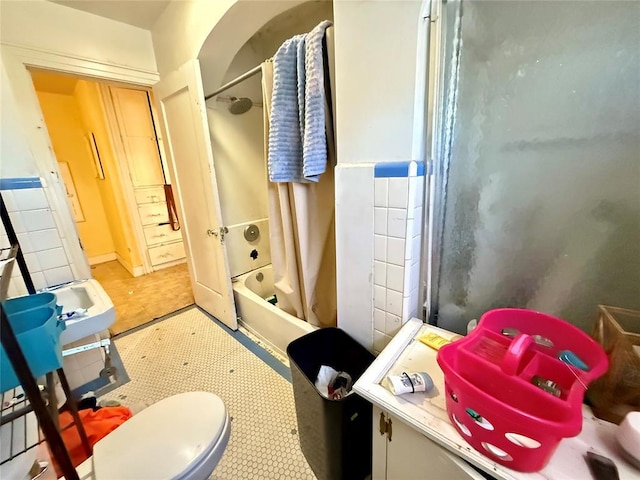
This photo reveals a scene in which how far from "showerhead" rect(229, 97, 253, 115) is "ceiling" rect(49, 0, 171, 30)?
64 cm

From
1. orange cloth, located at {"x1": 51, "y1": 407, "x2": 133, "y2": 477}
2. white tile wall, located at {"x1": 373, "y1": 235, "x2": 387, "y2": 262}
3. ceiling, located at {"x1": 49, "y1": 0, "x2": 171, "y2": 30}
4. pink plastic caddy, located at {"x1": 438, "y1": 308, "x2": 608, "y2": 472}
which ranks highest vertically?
ceiling, located at {"x1": 49, "y1": 0, "x2": 171, "y2": 30}

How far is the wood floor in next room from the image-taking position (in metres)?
2.29

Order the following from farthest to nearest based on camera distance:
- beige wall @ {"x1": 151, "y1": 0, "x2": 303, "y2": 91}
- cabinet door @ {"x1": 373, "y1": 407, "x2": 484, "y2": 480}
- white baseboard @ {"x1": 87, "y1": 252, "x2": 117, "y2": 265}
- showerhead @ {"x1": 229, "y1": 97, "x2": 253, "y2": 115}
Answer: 1. white baseboard @ {"x1": 87, "y1": 252, "x2": 117, "y2": 265}
2. showerhead @ {"x1": 229, "y1": 97, "x2": 253, "y2": 115}
3. beige wall @ {"x1": 151, "y1": 0, "x2": 303, "y2": 91}
4. cabinet door @ {"x1": 373, "y1": 407, "x2": 484, "y2": 480}

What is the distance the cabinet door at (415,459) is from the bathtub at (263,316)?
732mm

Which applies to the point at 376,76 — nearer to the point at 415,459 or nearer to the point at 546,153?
the point at 546,153

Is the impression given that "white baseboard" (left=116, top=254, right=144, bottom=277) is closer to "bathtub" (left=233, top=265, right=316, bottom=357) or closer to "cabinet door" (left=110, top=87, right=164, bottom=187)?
"cabinet door" (left=110, top=87, right=164, bottom=187)

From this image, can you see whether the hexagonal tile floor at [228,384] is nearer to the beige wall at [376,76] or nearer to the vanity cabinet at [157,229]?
the beige wall at [376,76]

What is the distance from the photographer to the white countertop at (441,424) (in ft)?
1.73

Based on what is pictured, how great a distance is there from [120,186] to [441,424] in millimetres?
3615

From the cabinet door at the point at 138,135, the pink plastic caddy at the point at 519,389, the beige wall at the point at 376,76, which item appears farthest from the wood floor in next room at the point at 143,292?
the pink plastic caddy at the point at 519,389

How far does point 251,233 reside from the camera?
7.39 feet

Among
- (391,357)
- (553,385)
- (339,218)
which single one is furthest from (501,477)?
(339,218)

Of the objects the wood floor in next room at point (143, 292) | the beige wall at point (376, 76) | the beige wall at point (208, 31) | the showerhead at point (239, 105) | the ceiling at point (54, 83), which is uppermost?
the ceiling at point (54, 83)

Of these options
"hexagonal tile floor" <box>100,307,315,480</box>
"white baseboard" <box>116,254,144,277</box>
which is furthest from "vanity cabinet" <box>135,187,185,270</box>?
"hexagonal tile floor" <box>100,307,315,480</box>
